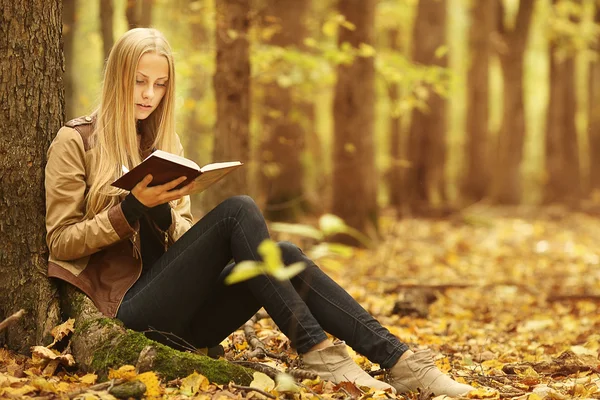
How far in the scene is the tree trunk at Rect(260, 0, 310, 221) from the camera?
11.5 metres

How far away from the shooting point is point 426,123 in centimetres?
1506

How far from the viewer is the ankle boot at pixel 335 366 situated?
3.54 m

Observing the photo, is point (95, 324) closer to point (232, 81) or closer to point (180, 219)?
point (180, 219)

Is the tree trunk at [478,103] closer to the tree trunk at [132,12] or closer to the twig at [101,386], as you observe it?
the tree trunk at [132,12]

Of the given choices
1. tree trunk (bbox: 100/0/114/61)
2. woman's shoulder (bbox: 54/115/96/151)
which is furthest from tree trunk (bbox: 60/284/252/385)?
tree trunk (bbox: 100/0/114/61)

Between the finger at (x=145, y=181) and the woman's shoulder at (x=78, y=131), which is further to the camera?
the woman's shoulder at (x=78, y=131)

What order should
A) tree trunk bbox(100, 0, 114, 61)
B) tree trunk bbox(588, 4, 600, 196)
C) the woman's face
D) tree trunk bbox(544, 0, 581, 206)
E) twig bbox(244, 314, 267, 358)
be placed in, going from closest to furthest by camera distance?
the woman's face → twig bbox(244, 314, 267, 358) → tree trunk bbox(100, 0, 114, 61) → tree trunk bbox(544, 0, 581, 206) → tree trunk bbox(588, 4, 600, 196)

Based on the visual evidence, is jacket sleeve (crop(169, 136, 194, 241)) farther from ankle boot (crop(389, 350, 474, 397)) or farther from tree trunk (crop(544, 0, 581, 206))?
tree trunk (crop(544, 0, 581, 206))

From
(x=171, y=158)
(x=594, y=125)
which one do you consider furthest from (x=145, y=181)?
(x=594, y=125)

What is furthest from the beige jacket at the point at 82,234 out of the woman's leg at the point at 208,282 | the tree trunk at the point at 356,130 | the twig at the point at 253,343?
the tree trunk at the point at 356,130

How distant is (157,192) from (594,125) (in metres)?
22.4

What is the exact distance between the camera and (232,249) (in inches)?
141

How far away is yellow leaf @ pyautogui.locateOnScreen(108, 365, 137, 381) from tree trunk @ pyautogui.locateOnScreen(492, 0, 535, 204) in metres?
14.3

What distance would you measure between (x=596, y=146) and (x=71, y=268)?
22.1 metres
